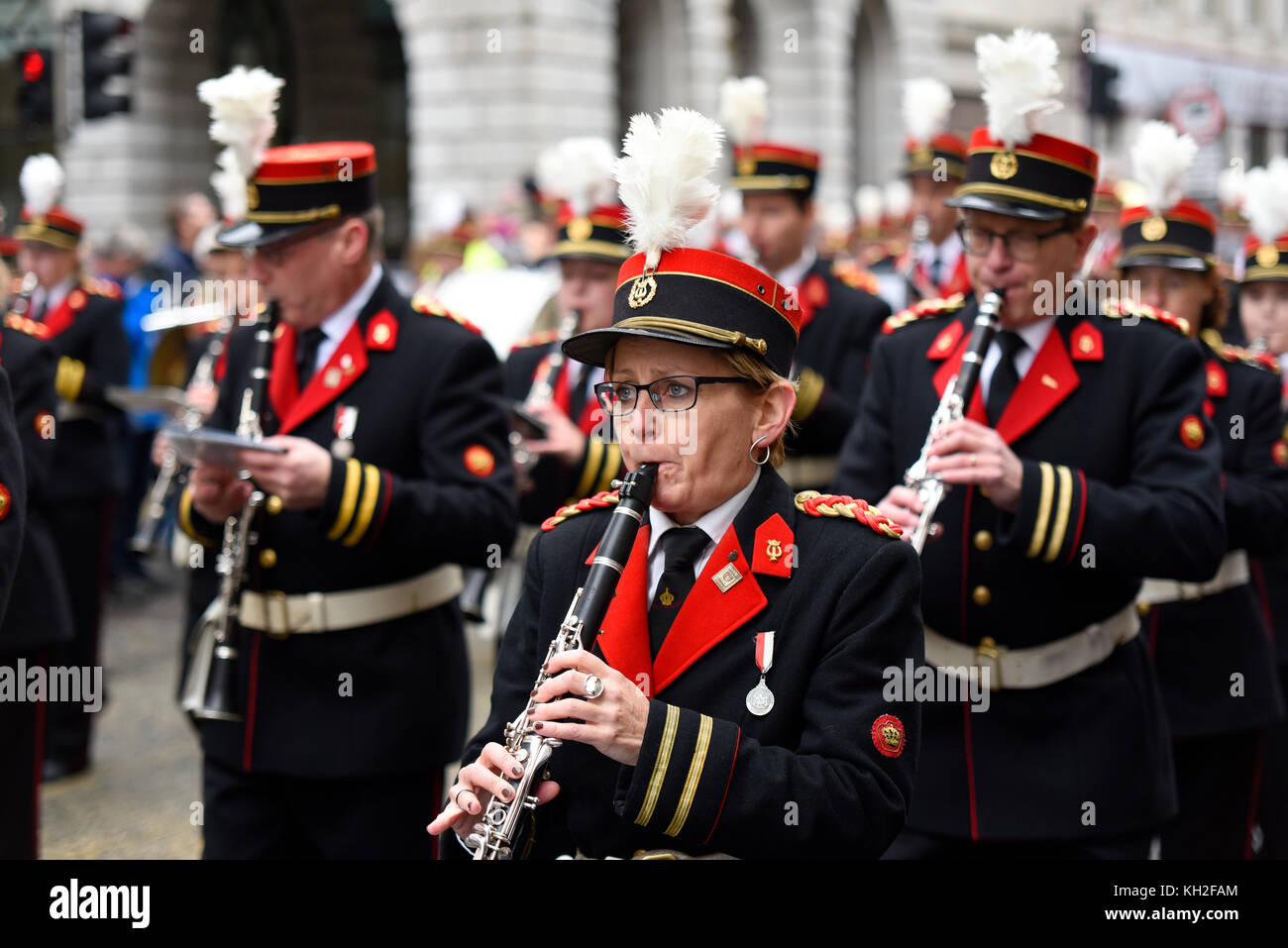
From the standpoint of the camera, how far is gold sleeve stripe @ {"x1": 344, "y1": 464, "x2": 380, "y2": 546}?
13.4 feet

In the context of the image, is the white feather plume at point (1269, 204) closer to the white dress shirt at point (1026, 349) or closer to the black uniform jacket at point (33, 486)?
the white dress shirt at point (1026, 349)

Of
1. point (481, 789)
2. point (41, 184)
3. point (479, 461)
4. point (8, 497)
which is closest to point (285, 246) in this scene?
point (479, 461)

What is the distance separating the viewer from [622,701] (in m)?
2.56

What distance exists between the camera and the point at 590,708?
252 centimetres

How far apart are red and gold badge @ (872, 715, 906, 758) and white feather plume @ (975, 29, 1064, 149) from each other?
2018 mm

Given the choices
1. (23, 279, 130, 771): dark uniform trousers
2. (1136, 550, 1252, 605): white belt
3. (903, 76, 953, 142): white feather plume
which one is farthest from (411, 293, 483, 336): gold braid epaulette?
(903, 76, 953, 142): white feather plume

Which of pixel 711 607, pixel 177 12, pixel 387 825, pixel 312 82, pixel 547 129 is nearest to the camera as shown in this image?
pixel 711 607

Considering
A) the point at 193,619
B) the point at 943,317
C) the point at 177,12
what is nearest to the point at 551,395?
the point at 193,619

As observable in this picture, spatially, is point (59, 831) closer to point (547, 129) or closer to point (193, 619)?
point (193, 619)

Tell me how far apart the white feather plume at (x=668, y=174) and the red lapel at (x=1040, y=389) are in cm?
152

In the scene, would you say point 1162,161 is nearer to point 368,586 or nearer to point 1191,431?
point 1191,431

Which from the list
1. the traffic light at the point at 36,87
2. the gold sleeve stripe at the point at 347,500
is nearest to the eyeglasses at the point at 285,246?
the gold sleeve stripe at the point at 347,500

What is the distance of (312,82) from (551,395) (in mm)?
21778

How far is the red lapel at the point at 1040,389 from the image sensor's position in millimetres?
4113
